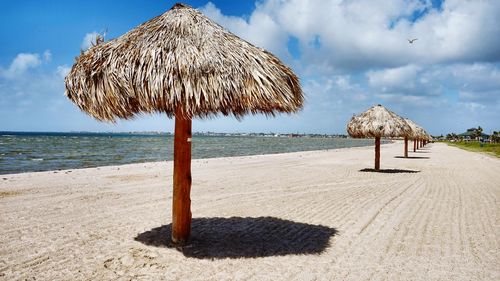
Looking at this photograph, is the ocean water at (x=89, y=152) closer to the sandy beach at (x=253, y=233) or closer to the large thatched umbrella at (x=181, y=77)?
the sandy beach at (x=253, y=233)

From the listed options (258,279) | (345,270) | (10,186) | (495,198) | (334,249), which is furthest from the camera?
(10,186)

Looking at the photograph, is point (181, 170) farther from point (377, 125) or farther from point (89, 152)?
point (89, 152)

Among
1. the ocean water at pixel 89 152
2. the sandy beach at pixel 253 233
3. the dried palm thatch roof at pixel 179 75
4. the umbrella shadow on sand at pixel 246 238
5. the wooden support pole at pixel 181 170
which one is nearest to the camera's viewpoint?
the dried palm thatch roof at pixel 179 75

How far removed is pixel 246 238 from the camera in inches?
212

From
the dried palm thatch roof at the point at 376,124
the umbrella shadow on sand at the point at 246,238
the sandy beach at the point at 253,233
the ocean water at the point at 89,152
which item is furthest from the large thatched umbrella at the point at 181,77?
the ocean water at the point at 89,152

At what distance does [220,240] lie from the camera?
5.27 metres

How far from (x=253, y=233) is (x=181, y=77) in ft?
9.27

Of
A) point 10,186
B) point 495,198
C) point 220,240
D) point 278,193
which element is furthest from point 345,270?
point 10,186

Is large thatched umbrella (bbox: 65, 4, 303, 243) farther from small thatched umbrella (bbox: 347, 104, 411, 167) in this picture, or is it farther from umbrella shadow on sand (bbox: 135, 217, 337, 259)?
small thatched umbrella (bbox: 347, 104, 411, 167)

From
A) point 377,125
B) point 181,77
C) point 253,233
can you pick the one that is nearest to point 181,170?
point 181,77

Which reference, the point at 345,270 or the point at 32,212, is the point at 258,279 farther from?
the point at 32,212

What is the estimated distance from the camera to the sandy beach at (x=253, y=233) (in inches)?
165

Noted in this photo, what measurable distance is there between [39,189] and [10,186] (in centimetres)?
119

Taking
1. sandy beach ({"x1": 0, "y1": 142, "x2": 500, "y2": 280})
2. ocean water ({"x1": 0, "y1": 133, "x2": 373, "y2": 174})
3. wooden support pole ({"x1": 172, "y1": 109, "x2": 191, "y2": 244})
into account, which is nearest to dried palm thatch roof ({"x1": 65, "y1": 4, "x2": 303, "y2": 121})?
wooden support pole ({"x1": 172, "y1": 109, "x2": 191, "y2": 244})
